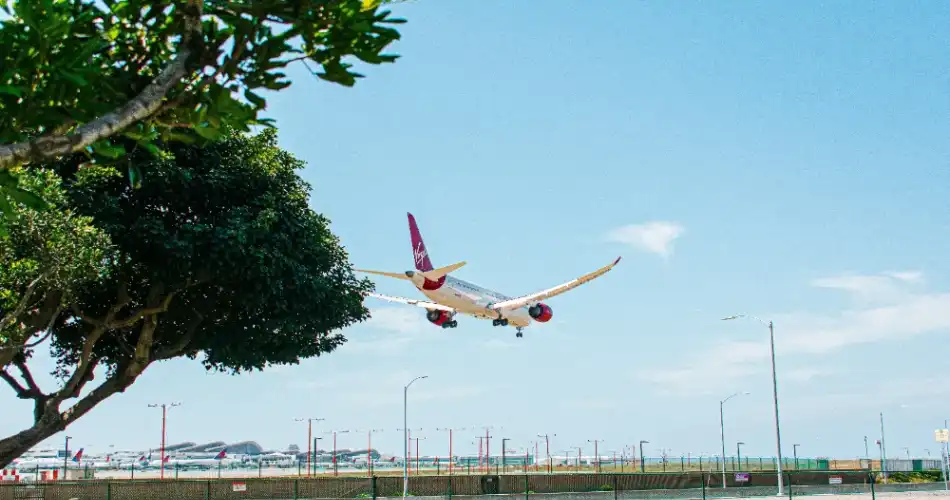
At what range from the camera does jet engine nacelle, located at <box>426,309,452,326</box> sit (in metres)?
74.8

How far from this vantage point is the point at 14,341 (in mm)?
39406

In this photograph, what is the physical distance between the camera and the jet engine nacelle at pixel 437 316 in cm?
7481

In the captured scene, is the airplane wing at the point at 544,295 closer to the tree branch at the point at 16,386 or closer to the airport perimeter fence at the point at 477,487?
the airport perimeter fence at the point at 477,487

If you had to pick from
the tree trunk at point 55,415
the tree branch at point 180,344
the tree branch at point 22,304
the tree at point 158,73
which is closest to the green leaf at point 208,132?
the tree at point 158,73

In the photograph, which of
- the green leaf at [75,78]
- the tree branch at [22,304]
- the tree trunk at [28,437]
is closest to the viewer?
the green leaf at [75,78]

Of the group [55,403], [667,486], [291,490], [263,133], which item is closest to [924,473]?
[667,486]

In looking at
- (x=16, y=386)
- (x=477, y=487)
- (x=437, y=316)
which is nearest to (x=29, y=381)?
(x=16, y=386)

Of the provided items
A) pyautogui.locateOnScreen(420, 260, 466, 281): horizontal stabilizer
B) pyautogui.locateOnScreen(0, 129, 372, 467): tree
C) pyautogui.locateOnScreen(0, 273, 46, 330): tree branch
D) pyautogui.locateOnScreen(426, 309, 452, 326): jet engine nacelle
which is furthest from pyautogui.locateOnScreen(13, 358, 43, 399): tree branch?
pyautogui.locateOnScreen(426, 309, 452, 326): jet engine nacelle

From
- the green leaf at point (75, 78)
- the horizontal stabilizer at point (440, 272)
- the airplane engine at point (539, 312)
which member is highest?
the horizontal stabilizer at point (440, 272)

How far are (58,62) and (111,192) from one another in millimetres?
35197

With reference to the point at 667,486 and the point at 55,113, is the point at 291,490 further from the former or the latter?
the point at 55,113

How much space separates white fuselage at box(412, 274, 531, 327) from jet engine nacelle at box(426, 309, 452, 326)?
2.72 metres

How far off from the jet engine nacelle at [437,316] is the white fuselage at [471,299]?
272 centimetres

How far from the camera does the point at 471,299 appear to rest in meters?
70.0
